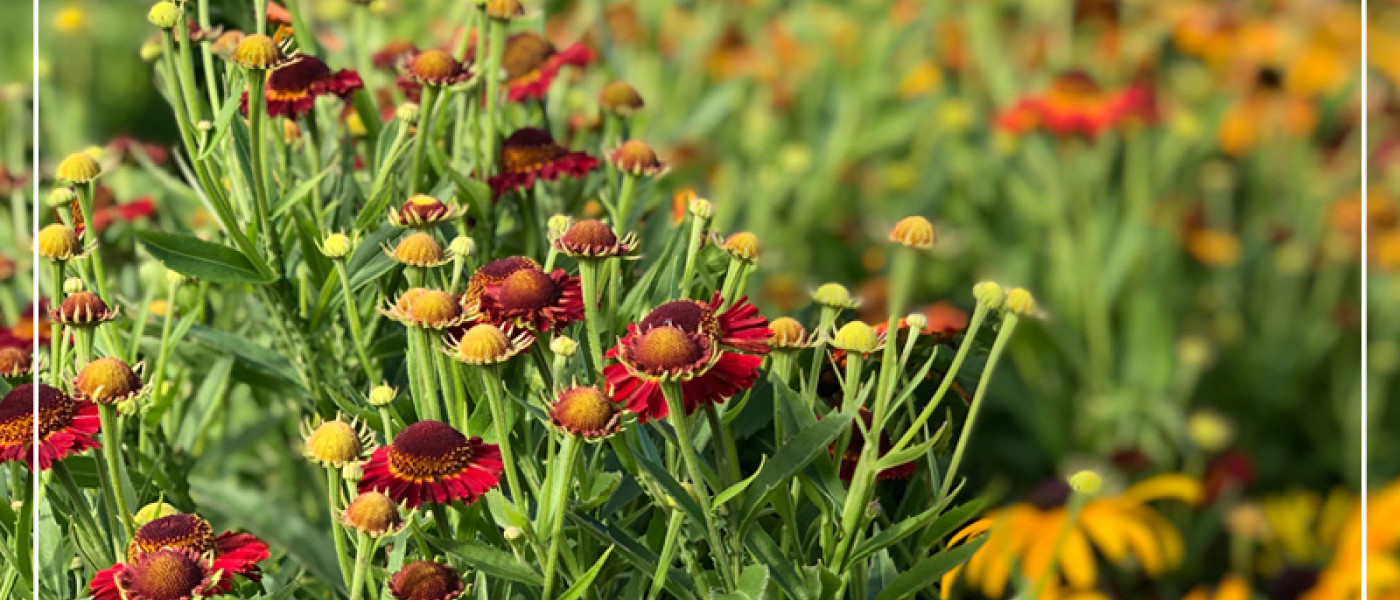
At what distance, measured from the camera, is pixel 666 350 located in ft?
2.03

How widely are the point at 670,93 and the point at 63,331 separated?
1786 millimetres

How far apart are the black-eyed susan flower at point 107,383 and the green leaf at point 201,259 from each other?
14 cm

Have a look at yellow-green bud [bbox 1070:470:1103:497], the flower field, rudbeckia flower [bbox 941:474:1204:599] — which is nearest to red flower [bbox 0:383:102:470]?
the flower field

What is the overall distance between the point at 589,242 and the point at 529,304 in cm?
4

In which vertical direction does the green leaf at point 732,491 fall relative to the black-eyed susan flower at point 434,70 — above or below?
below

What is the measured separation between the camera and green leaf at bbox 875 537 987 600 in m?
0.70

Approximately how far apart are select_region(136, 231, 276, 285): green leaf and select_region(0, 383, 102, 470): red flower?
0.12 meters

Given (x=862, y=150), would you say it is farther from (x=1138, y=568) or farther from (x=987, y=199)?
(x=1138, y=568)

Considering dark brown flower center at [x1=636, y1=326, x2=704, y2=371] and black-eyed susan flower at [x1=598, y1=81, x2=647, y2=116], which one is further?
black-eyed susan flower at [x1=598, y1=81, x2=647, y2=116]

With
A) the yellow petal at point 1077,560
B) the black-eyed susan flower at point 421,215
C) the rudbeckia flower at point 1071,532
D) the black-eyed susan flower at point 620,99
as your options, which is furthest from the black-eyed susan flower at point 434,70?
the yellow petal at point 1077,560

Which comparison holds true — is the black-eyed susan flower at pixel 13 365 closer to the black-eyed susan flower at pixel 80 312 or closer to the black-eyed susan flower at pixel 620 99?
the black-eyed susan flower at pixel 80 312

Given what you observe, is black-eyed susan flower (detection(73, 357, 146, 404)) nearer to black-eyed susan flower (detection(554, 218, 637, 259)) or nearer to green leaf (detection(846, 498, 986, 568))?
black-eyed susan flower (detection(554, 218, 637, 259))

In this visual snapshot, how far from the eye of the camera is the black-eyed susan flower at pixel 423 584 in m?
0.65

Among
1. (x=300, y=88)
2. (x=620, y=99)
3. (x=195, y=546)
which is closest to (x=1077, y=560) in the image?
(x=620, y=99)
